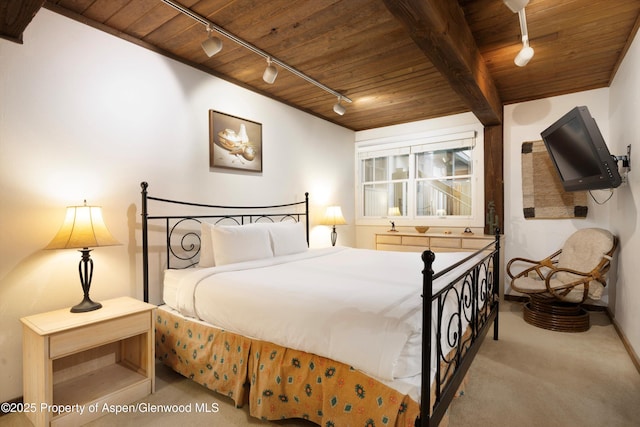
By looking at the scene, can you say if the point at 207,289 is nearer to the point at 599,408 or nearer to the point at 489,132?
the point at 599,408

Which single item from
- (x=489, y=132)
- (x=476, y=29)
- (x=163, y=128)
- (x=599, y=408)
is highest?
(x=476, y=29)

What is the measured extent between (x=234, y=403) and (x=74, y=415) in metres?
0.84

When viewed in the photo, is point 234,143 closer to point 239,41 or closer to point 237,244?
point 239,41

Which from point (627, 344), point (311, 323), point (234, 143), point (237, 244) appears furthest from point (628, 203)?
point (234, 143)

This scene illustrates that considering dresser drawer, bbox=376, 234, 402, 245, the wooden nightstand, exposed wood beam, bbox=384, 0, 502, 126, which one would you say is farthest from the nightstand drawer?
dresser drawer, bbox=376, 234, 402, 245

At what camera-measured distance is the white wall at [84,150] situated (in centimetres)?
195

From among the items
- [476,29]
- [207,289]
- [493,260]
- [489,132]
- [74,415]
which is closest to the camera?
[74,415]

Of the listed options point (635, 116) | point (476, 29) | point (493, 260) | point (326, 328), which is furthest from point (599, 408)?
point (476, 29)


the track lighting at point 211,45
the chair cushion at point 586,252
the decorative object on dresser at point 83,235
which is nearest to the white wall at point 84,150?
the decorative object on dresser at point 83,235

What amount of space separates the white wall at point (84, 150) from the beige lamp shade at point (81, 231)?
0.24 m

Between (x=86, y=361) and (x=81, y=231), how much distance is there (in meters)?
0.94

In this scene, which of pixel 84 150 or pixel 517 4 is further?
pixel 84 150

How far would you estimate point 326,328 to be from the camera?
59.4 inches

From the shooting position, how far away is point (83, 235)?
6.36ft
